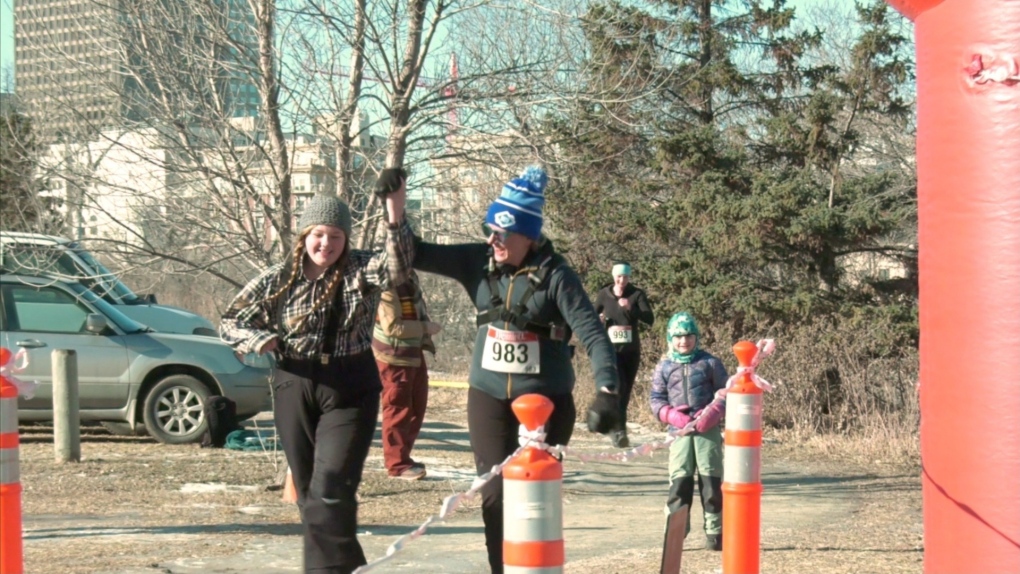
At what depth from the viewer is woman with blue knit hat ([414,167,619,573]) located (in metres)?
5.27

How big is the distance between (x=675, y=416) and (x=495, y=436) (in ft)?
8.67

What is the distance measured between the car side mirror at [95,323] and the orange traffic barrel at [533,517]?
33.4 feet

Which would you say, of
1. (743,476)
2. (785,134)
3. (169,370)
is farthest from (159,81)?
(785,134)

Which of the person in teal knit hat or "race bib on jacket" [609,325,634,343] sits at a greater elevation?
"race bib on jacket" [609,325,634,343]

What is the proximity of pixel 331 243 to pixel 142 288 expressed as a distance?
5.87 metres

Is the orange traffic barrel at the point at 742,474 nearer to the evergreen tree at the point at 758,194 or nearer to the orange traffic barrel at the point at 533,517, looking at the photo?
the orange traffic barrel at the point at 533,517

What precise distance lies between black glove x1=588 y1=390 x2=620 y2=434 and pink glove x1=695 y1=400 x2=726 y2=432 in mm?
2176

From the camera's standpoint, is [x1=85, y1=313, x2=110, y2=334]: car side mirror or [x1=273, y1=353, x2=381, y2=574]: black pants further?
[x1=85, y1=313, x2=110, y2=334]: car side mirror

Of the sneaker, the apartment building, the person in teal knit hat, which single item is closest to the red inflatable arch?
the person in teal knit hat

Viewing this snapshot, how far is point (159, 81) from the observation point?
31.1 ft

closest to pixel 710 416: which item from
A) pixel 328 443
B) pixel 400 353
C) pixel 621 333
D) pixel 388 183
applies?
pixel 328 443

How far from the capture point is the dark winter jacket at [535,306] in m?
5.22

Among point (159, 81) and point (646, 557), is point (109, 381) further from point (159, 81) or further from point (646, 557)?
point (646, 557)

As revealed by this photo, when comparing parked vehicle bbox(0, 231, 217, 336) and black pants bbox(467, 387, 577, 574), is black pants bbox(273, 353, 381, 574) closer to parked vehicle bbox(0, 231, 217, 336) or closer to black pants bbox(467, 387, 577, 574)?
black pants bbox(467, 387, 577, 574)
